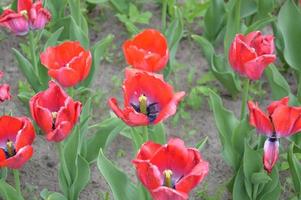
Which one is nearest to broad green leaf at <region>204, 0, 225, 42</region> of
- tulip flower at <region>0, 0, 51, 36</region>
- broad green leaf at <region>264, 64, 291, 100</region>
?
broad green leaf at <region>264, 64, 291, 100</region>

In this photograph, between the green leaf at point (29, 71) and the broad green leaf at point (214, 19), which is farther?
the broad green leaf at point (214, 19)

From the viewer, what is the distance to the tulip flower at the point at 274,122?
210 cm

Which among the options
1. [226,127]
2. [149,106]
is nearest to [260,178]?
[226,127]

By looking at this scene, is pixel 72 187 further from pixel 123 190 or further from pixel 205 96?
pixel 205 96

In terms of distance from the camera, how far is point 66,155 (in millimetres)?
2393

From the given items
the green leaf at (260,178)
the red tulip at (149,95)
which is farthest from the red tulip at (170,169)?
the green leaf at (260,178)

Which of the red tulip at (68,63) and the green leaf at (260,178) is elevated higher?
the red tulip at (68,63)

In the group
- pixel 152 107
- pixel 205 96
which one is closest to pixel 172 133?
pixel 205 96

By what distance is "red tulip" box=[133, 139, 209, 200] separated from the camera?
1.80 m

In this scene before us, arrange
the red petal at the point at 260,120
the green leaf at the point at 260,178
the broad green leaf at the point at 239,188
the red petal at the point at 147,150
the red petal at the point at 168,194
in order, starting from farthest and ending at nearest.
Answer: the broad green leaf at the point at 239,188 < the green leaf at the point at 260,178 < the red petal at the point at 260,120 < the red petal at the point at 147,150 < the red petal at the point at 168,194

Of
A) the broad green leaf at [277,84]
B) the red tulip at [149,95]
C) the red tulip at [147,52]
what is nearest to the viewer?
the red tulip at [149,95]

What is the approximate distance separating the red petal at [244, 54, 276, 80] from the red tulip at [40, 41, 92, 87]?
0.52 meters

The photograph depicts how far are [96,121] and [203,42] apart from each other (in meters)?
0.58

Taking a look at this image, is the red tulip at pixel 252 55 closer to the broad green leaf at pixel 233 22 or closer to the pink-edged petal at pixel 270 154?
the pink-edged petal at pixel 270 154
